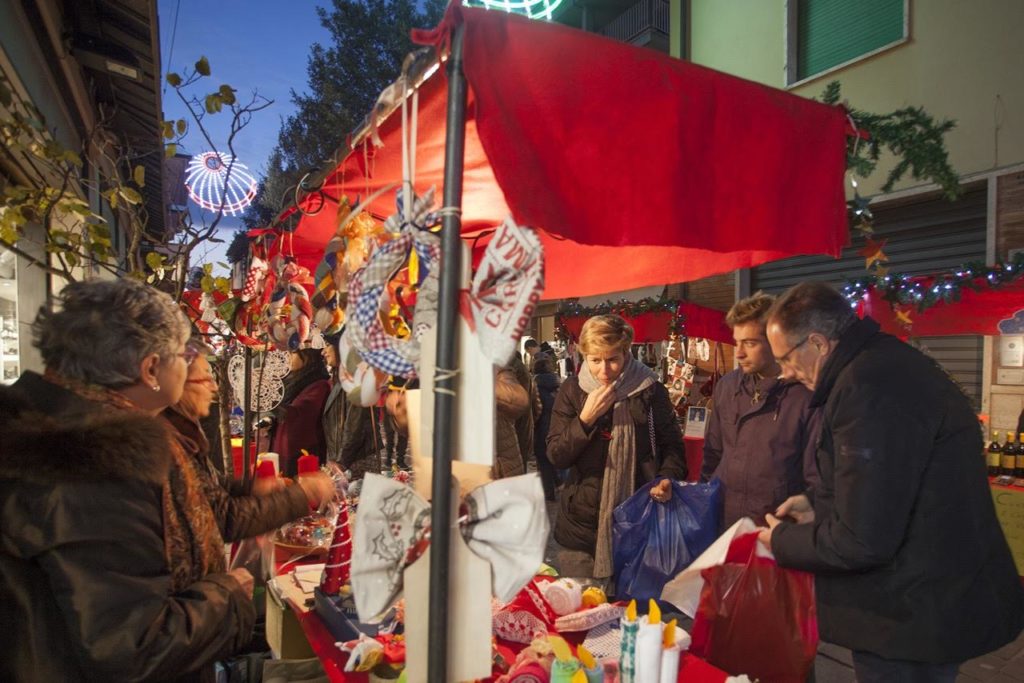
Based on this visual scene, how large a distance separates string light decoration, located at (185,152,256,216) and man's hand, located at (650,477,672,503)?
11.7 feet

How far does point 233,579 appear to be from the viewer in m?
1.60

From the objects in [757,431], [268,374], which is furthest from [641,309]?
[757,431]

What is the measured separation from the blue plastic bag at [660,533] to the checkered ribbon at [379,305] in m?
2.01

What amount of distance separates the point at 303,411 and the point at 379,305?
4.15 metres

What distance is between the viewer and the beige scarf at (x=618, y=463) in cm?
305

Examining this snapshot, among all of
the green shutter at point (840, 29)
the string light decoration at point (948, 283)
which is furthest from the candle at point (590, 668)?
the green shutter at point (840, 29)

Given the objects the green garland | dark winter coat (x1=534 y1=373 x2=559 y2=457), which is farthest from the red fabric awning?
dark winter coat (x1=534 y1=373 x2=559 y2=457)

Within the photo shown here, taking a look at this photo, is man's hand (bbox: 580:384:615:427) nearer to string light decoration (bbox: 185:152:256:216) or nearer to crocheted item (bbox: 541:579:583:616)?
crocheted item (bbox: 541:579:583:616)

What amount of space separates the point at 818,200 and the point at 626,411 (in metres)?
1.62

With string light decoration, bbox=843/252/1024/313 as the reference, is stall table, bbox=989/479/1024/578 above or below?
below

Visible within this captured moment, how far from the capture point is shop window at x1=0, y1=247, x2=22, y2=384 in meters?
4.28

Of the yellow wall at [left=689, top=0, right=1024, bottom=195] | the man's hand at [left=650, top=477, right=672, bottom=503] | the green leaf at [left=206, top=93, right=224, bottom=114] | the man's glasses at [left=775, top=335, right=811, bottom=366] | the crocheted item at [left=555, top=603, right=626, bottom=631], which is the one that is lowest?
the crocheted item at [left=555, top=603, right=626, bottom=631]

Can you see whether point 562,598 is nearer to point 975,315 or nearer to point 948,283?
point 948,283

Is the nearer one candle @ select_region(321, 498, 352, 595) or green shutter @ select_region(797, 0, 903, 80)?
candle @ select_region(321, 498, 352, 595)
